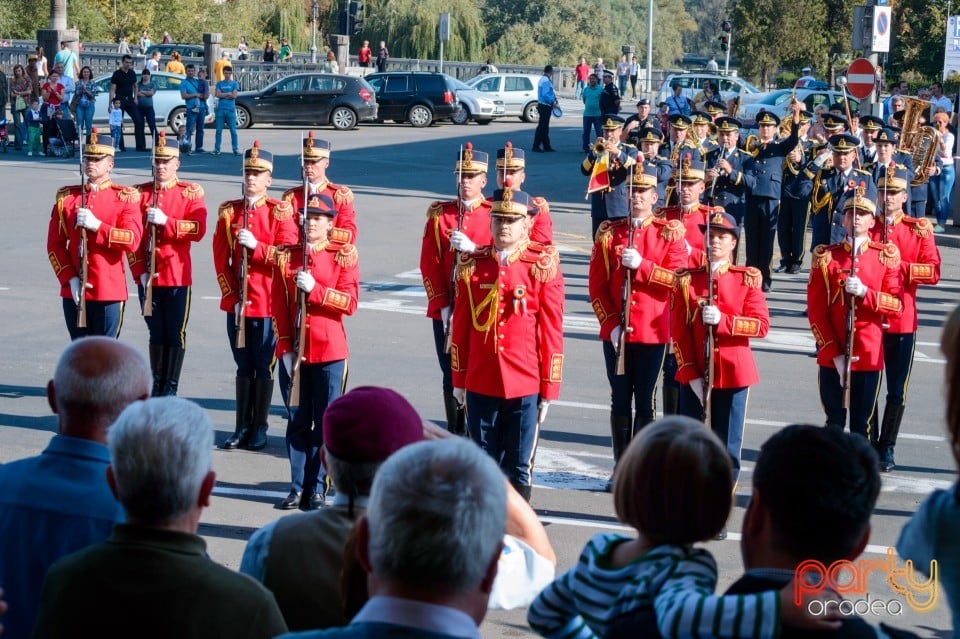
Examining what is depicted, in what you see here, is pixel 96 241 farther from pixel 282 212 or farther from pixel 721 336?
pixel 721 336

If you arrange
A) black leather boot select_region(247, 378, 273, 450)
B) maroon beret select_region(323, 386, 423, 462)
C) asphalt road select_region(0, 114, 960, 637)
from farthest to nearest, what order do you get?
black leather boot select_region(247, 378, 273, 450), asphalt road select_region(0, 114, 960, 637), maroon beret select_region(323, 386, 423, 462)

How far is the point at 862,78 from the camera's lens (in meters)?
19.5

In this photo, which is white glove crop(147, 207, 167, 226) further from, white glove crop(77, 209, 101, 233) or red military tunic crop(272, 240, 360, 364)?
red military tunic crop(272, 240, 360, 364)

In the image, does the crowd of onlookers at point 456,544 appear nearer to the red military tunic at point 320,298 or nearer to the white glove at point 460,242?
the red military tunic at point 320,298

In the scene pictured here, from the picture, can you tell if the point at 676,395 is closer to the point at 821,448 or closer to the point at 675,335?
the point at 675,335

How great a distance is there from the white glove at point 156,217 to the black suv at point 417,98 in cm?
2775

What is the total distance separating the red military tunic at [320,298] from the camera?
8281mm

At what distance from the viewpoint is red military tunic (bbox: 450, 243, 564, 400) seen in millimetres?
7715

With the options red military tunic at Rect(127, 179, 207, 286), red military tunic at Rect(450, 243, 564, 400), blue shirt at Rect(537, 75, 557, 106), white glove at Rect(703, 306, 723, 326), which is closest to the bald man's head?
red military tunic at Rect(450, 243, 564, 400)

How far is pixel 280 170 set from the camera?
2608cm

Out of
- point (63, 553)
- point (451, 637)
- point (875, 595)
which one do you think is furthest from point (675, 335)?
point (451, 637)

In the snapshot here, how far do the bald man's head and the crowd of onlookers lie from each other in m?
0.47

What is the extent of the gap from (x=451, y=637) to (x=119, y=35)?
54122 mm

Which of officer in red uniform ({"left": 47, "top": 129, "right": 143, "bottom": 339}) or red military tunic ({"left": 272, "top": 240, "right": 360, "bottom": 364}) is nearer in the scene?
red military tunic ({"left": 272, "top": 240, "right": 360, "bottom": 364})
